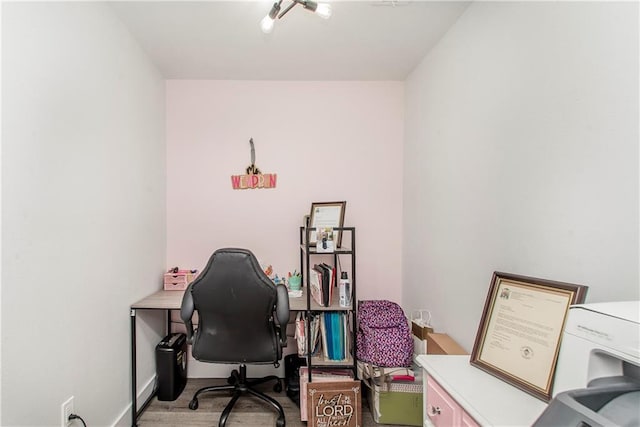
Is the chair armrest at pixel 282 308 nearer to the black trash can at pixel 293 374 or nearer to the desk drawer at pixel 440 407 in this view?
the black trash can at pixel 293 374

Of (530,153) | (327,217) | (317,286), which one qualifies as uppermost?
(530,153)

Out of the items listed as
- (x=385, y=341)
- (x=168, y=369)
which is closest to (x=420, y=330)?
(x=385, y=341)

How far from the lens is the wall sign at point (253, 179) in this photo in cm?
252

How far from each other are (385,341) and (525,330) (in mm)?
1076

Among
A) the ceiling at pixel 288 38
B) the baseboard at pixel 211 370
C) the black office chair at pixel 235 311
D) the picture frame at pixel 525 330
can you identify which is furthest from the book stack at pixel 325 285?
the ceiling at pixel 288 38

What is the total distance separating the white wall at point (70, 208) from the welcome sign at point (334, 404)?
1.18 metres

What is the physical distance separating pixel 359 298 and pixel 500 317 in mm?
1549

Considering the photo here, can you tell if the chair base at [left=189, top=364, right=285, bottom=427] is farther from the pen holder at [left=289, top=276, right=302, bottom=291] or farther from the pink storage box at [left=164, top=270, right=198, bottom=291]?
the pink storage box at [left=164, top=270, right=198, bottom=291]

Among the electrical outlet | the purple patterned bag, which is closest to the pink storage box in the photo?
the electrical outlet

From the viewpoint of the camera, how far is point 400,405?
1.85 meters

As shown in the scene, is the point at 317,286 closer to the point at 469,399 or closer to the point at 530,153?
the point at 469,399

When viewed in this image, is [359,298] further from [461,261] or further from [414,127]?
[414,127]

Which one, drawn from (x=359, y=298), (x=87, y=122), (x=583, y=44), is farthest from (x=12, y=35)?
(x=359, y=298)

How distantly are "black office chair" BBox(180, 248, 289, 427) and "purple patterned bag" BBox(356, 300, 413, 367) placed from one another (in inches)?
22.6
